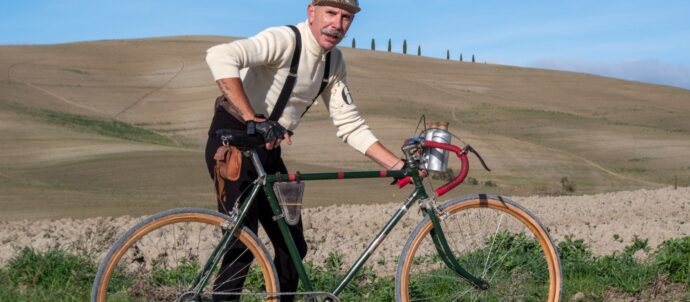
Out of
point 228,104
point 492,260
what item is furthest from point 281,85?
point 492,260

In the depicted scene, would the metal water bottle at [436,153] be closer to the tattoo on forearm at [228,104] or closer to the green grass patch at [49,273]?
the tattoo on forearm at [228,104]

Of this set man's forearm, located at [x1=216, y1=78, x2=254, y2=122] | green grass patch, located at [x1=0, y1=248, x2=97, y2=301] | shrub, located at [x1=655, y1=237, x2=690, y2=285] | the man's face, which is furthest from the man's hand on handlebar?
shrub, located at [x1=655, y1=237, x2=690, y2=285]

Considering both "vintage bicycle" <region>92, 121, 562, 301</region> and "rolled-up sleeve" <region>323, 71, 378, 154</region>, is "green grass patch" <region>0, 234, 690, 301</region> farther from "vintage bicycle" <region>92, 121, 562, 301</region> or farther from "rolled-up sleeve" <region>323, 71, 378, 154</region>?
"rolled-up sleeve" <region>323, 71, 378, 154</region>

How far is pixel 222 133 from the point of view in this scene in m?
4.61

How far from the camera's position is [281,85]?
4.89 metres

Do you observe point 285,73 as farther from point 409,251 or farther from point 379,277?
point 379,277

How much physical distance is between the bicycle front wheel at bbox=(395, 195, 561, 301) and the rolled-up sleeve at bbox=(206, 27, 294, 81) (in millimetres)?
1069

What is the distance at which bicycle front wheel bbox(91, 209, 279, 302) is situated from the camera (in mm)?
4297

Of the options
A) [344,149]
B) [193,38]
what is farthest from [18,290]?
[193,38]

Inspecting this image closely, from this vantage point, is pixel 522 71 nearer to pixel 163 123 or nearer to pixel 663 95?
pixel 663 95

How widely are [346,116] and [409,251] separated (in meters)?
0.83

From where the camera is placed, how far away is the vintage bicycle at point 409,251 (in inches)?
176

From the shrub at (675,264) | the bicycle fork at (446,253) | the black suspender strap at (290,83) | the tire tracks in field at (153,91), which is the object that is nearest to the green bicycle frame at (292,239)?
the bicycle fork at (446,253)

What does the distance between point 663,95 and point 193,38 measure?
121 ft
